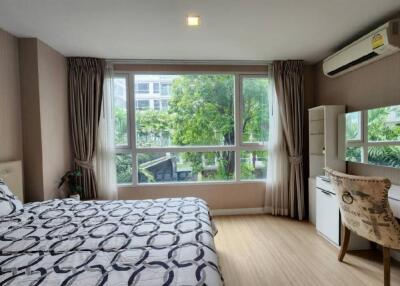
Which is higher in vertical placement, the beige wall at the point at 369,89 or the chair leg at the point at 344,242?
the beige wall at the point at 369,89

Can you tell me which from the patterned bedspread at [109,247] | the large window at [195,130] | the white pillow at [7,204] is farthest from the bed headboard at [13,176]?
the large window at [195,130]

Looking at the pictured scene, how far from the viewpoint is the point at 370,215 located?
1.96m

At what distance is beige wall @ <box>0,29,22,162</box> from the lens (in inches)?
97.9

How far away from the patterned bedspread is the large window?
161 centimetres

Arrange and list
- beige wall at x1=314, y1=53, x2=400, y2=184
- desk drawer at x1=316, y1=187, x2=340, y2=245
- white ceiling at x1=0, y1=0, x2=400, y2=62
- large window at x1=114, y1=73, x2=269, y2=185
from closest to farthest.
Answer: white ceiling at x1=0, y1=0, x2=400, y2=62, beige wall at x1=314, y1=53, x2=400, y2=184, desk drawer at x1=316, y1=187, x2=340, y2=245, large window at x1=114, y1=73, x2=269, y2=185

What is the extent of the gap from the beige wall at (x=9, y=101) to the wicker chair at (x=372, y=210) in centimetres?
336

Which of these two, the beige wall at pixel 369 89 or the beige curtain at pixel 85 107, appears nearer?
the beige wall at pixel 369 89

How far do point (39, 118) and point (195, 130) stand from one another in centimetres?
209

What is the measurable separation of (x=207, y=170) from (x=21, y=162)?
2.47 m

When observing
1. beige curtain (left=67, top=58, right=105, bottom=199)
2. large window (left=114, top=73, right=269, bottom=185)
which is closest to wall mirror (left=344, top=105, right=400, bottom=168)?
large window (left=114, top=73, right=269, bottom=185)

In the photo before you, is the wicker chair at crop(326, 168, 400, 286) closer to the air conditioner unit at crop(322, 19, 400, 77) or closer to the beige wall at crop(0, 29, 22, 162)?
the air conditioner unit at crop(322, 19, 400, 77)

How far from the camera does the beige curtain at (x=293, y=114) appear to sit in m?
3.70

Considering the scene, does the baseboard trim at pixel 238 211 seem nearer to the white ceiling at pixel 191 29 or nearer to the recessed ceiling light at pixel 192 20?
the white ceiling at pixel 191 29

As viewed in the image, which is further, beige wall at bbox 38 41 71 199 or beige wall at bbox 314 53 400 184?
beige wall at bbox 38 41 71 199
